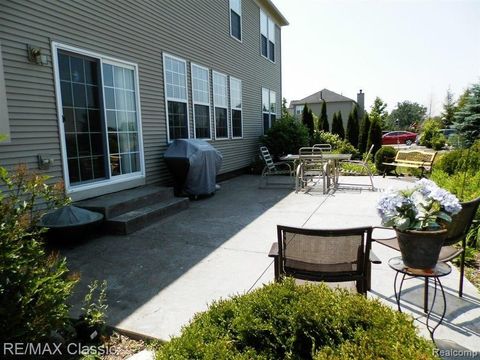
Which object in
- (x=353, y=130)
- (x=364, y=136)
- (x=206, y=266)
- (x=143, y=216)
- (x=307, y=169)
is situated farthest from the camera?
(x=353, y=130)

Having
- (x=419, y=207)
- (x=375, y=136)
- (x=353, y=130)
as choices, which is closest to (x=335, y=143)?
(x=375, y=136)

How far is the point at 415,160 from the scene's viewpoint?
9664 millimetres

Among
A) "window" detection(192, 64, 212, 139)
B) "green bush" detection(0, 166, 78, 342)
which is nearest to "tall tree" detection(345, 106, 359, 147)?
"window" detection(192, 64, 212, 139)

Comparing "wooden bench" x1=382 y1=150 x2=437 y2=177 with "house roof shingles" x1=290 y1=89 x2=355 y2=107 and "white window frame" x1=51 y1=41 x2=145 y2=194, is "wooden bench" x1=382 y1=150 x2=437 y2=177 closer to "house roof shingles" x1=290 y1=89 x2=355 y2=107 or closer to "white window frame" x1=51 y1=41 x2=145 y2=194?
"white window frame" x1=51 y1=41 x2=145 y2=194

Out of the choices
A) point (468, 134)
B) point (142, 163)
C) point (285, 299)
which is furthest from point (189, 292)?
point (468, 134)

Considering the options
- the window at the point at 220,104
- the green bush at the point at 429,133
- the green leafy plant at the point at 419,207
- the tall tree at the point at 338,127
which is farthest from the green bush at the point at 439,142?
the green leafy plant at the point at 419,207

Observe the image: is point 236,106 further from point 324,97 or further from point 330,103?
point 324,97

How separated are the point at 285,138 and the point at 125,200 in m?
7.72

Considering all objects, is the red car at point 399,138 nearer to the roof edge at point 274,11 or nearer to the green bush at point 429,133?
the green bush at point 429,133

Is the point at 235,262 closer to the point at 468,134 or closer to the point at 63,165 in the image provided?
the point at 63,165

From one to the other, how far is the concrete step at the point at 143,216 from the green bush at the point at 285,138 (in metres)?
6.32

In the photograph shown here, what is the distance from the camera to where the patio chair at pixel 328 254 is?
6.74 ft

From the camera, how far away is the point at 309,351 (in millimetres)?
1453

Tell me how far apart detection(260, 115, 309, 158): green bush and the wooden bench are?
319 centimetres
